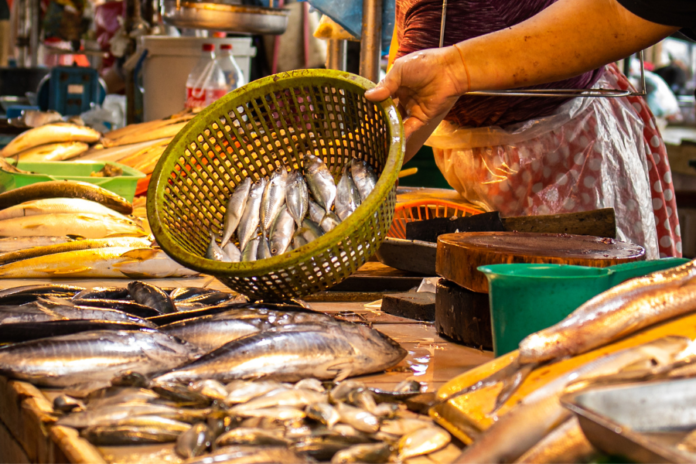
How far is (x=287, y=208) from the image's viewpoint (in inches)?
82.4

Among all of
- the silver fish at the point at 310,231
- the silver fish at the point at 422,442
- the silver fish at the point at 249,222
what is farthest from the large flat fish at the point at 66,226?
the silver fish at the point at 422,442

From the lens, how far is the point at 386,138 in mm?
1970

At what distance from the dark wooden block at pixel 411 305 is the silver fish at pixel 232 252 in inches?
20.2

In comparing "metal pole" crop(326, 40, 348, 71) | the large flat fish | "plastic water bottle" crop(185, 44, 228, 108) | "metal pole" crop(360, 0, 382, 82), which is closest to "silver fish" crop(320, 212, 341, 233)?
the large flat fish

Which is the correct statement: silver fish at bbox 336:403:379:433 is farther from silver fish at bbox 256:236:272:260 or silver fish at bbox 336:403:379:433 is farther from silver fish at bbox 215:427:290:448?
silver fish at bbox 256:236:272:260

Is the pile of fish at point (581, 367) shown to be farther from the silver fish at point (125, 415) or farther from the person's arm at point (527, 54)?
the person's arm at point (527, 54)

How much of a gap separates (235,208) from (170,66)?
5531 mm

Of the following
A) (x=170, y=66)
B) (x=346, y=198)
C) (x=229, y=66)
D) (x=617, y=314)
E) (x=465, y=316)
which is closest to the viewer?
(x=617, y=314)

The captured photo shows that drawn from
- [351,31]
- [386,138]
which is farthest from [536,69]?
[351,31]

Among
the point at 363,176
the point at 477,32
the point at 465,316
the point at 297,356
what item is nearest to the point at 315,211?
the point at 363,176

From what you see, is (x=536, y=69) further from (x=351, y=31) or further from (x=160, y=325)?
(x=351, y=31)

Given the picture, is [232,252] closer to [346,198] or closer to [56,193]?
[346,198]

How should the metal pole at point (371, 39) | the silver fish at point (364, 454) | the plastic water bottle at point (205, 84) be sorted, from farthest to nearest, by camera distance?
the plastic water bottle at point (205, 84) < the metal pole at point (371, 39) < the silver fish at point (364, 454)

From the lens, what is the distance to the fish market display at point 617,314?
121 cm
